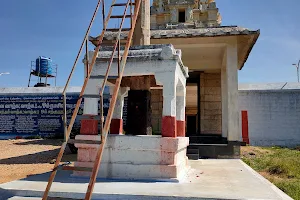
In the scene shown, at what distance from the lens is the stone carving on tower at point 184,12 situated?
27453mm

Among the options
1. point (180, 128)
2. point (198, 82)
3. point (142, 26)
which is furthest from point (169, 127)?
point (198, 82)

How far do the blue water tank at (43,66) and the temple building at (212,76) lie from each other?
13.6 m

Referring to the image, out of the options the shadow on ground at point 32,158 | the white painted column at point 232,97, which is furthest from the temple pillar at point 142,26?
the shadow on ground at point 32,158

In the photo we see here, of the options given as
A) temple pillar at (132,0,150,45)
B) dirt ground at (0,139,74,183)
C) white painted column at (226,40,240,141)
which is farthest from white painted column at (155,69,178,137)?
white painted column at (226,40,240,141)

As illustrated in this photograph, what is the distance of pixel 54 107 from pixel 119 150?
13.5m

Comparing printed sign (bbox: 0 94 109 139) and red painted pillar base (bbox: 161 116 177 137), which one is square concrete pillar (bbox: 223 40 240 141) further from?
printed sign (bbox: 0 94 109 139)

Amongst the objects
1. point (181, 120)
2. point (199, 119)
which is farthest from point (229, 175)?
point (199, 119)

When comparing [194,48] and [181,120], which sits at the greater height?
[194,48]

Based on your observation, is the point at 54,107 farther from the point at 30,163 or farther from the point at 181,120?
the point at 181,120

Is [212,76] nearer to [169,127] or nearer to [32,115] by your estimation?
[32,115]

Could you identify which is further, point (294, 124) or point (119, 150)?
point (294, 124)

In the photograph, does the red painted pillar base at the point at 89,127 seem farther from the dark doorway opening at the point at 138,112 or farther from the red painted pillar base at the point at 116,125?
the red painted pillar base at the point at 116,125

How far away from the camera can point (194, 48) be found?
14383mm

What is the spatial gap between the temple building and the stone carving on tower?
7.02m
